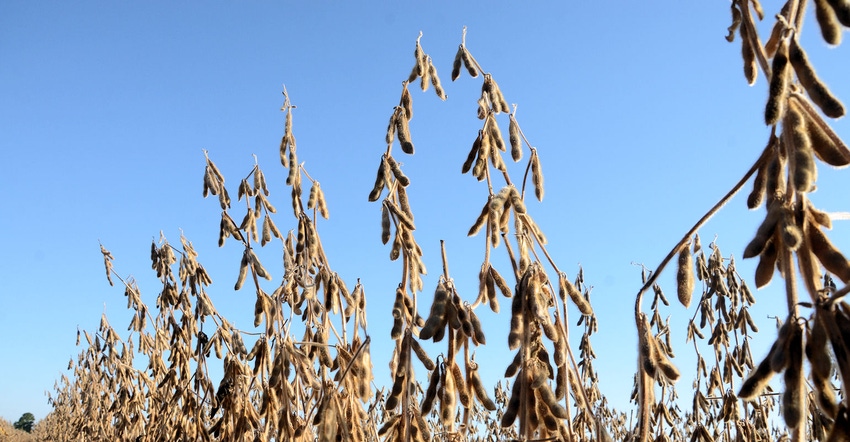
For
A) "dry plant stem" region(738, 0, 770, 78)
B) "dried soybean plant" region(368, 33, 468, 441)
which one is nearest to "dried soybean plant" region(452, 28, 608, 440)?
"dried soybean plant" region(368, 33, 468, 441)

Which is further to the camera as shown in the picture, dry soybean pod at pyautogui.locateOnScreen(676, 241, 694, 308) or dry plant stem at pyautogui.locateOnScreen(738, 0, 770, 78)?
dry soybean pod at pyautogui.locateOnScreen(676, 241, 694, 308)

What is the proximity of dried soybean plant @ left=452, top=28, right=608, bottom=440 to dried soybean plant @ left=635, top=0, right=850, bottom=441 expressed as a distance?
49cm

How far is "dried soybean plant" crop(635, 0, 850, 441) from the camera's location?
95cm

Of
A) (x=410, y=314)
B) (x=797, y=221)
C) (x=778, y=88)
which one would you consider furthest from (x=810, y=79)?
(x=410, y=314)

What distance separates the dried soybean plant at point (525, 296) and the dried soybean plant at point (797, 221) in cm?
49

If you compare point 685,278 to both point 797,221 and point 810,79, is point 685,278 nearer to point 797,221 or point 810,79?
point 797,221

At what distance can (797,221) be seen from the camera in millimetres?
1060

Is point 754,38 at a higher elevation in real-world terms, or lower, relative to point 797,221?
higher

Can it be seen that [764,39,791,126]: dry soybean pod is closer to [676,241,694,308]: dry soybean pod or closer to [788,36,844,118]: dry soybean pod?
[788,36,844,118]: dry soybean pod

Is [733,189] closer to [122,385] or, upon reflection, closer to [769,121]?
[769,121]

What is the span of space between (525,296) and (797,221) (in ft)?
2.43

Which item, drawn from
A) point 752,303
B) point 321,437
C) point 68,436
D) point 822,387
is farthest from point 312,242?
point 68,436

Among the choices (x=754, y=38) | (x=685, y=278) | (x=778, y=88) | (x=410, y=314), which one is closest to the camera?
(x=778, y=88)

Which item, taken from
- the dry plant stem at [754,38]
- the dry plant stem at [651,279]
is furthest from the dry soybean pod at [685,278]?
the dry plant stem at [754,38]
